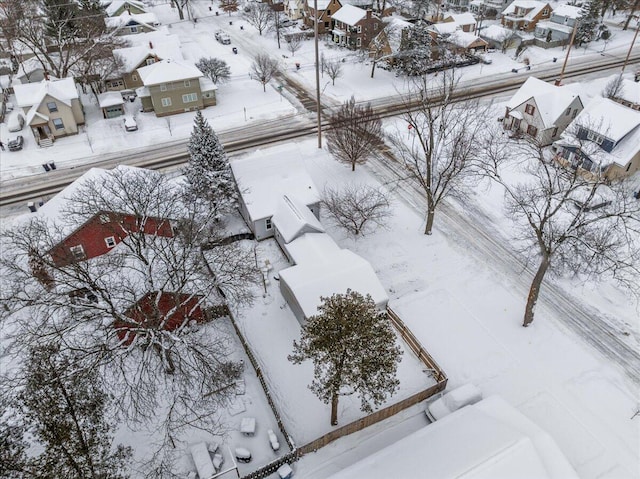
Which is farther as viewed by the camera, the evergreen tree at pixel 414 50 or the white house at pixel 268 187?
the evergreen tree at pixel 414 50

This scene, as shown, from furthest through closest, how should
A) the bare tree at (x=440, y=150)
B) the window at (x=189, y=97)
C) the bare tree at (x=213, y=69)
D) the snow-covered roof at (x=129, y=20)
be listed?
the snow-covered roof at (x=129, y=20) → the bare tree at (x=213, y=69) → the window at (x=189, y=97) → the bare tree at (x=440, y=150)

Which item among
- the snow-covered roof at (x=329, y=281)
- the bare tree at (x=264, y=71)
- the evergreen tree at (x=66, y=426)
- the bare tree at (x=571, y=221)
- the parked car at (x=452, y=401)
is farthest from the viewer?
the bare tree at (x=264, y=71)

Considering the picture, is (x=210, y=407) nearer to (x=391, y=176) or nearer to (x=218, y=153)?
(x=218, y=153)

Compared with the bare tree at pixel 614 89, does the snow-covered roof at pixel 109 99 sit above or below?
below

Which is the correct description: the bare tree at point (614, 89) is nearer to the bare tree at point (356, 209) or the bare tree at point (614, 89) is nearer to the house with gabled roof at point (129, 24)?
the bare tree at point (356, 209)

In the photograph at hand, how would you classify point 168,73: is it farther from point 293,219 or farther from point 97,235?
point 293,219

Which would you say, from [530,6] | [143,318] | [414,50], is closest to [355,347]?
[143,318]

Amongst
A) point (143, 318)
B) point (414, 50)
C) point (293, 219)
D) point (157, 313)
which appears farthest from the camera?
point (414, 50)

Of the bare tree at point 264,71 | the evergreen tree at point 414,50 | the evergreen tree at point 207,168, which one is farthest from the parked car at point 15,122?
the evergreen tree at point 414,50
